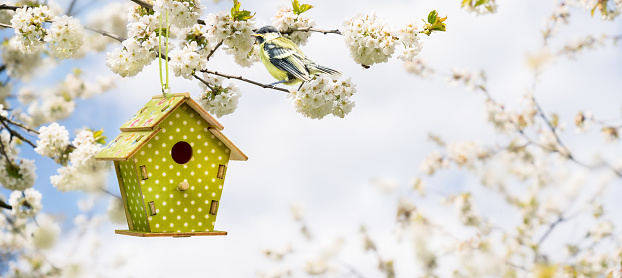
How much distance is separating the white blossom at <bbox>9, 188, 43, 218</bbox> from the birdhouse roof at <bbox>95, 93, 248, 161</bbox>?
1750mm

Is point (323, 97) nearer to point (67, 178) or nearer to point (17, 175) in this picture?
point (67, 178)

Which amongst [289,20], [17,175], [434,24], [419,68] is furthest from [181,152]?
[419,68]

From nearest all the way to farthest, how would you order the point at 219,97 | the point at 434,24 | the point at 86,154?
the point at 434,24 → the point at 219,97 → the point at 86,154

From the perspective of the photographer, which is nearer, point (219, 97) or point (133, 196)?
point (133, 196)

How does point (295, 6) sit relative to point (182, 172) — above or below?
above

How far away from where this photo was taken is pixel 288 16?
2.21m

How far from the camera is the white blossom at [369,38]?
6.79 feet

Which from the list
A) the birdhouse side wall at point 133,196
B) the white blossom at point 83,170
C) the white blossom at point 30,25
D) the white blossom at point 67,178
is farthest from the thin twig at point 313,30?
the white blossom at point 67,178

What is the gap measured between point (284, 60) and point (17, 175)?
229cm

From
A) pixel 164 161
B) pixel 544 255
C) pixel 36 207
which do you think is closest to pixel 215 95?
pixel 164 161

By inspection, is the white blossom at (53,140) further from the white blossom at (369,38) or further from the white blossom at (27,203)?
the white blossom at (369,38)

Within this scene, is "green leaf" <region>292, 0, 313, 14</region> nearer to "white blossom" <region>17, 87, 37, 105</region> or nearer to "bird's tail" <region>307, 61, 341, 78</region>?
"bird's tail" <region>307, 61, 341, 78</region>

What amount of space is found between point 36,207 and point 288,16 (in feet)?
7.69

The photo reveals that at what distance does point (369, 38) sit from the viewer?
206cm
